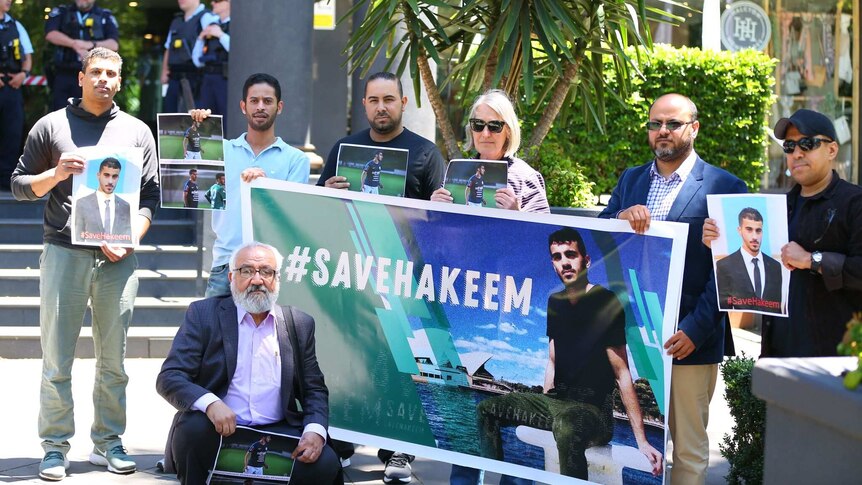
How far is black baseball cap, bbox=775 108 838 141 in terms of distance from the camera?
514cm

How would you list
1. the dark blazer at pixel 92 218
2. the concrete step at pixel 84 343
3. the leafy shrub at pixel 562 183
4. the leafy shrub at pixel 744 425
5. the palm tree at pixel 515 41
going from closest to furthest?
1. the leafy shrub at pixel 744 425
2. the dark blazer at pixel 92 218
3. the palm tree at pixel 515 41
4. the concrete step at pixel 84 343
5. the leafy shrub at pixel 562 183

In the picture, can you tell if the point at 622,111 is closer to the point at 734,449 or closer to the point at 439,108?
the point at 439,108

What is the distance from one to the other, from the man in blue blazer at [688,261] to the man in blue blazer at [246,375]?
1631 millimetres

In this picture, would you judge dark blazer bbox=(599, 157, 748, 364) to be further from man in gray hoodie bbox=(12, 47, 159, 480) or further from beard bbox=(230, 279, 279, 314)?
man in gray hoodie bbox=(12, 47, 159, 480)

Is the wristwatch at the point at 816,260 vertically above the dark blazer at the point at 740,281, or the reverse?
the wristwatch at the point at 816,260

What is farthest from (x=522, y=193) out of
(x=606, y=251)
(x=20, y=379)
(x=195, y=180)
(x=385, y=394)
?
(x=20, y=379)

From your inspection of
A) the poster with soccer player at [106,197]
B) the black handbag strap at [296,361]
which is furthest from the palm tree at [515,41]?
the black handbag strap at [296,361]

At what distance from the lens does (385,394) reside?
19.7 feet

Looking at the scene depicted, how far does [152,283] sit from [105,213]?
451 centimetres

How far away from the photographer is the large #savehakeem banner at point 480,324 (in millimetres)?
5418

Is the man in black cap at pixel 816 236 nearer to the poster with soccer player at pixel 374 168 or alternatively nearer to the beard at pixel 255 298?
the poster with soccer player at pixel 374 168

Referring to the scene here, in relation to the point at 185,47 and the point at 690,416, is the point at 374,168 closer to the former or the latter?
the point at 690,416

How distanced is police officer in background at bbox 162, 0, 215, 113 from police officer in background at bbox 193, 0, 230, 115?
0.35 ft

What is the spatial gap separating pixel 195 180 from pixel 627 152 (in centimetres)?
752
